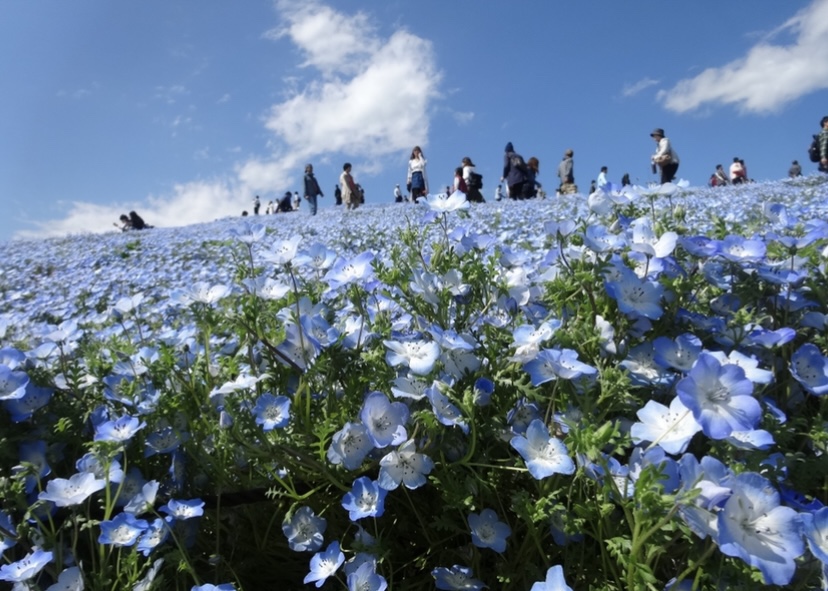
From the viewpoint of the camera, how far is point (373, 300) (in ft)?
5.15

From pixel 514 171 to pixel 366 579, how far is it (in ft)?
47.3

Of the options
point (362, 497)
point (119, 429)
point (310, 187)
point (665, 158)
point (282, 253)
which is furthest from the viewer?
point (310, 187)

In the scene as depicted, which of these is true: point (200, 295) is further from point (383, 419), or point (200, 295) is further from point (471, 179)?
point (471, 179)

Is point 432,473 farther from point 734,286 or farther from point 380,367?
point 734,286

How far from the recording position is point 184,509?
1.21 meters

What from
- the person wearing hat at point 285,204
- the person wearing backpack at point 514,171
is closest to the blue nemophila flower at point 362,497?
the person wearing backpack at point 514,171

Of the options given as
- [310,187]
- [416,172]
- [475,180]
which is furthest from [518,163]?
[310,187]

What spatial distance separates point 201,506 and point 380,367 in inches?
17.0

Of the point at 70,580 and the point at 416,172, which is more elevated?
the point at 416,172

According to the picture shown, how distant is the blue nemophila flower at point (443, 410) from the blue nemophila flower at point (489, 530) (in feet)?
0.57

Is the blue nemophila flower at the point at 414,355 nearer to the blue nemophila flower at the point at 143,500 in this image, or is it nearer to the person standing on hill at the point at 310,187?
the blue nemophila flower at the point at 143,500

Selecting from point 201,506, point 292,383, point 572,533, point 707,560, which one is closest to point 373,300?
point 292,383

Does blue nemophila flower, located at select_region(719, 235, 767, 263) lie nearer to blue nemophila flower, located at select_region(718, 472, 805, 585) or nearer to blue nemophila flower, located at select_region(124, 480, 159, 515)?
blue nemophila flower, located at select_region(718, 472, 805, 585)

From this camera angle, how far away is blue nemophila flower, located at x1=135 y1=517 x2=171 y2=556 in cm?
118
